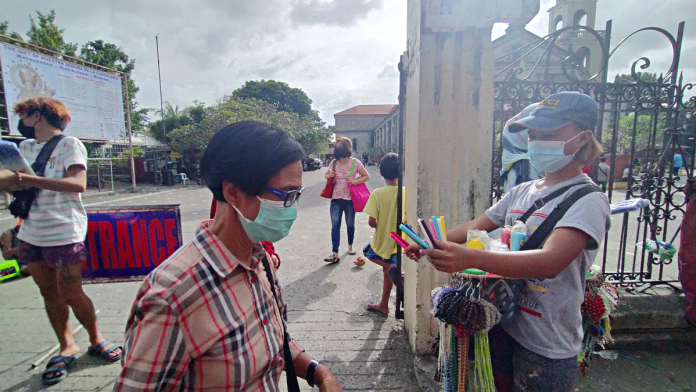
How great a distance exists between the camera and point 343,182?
486 cm

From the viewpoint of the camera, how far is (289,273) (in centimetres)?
466

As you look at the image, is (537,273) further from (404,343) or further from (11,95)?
(11,95)

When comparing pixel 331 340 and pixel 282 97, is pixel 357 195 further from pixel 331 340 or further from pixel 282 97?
pixel 282 97

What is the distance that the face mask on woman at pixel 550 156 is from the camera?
1459 millimetres

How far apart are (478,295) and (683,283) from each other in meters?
2.63

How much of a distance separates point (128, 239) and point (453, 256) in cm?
270

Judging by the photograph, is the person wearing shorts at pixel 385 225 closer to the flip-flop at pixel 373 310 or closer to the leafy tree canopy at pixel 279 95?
the flip-flop at pixel 373 310

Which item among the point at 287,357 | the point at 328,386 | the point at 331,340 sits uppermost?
the point at 287,357

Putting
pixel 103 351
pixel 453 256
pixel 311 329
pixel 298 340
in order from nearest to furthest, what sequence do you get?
1. pixel 453 256
2. pixel 103 351
3. pixel 298 340
4. pixel 311 329

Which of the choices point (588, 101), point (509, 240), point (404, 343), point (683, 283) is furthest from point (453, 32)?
point (683, 283)

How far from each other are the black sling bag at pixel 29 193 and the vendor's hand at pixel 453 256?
2697 millimetres

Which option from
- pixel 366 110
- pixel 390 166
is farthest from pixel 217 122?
pixel 366 110

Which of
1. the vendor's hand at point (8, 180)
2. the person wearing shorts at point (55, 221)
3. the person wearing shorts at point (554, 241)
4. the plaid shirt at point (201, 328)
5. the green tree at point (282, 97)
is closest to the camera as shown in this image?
the plaid shirt at point (201, 328)

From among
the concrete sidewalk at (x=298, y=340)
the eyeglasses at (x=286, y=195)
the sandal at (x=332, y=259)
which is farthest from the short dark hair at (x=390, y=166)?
the eyeglasses at (x=286, y=195)
